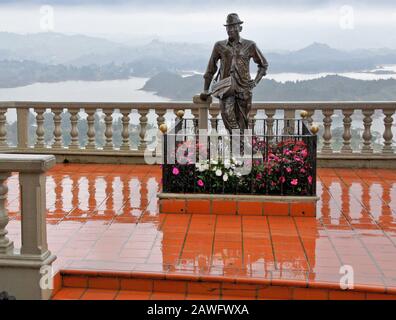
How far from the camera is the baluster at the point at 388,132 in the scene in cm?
1203

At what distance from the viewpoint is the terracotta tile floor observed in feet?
22.0

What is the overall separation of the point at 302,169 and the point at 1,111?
20.4 feet

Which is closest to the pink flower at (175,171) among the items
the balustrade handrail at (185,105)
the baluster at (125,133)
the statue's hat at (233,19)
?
the statue's hat at (233,19)

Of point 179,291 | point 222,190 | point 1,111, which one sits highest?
point 1,111

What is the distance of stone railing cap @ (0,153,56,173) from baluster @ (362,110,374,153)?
7.23 meters

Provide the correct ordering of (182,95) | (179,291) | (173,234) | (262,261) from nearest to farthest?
(179,291) < (262,261) < (173,234) < (182,95)

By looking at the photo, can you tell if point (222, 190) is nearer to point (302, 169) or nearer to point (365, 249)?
point (302, 169)

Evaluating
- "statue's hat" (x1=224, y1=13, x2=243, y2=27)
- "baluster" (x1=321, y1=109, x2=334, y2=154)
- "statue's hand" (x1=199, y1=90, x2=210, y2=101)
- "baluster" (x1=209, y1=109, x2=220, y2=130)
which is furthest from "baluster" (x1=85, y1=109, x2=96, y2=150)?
"statue's hat" (x1=224, y1=13, x2=243, y2=27)

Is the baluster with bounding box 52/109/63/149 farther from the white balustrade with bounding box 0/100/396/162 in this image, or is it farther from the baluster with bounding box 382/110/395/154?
the baluster with bounding box 382/110/395/154

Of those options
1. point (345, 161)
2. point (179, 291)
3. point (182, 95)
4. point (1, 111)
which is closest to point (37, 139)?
point (1, 111)

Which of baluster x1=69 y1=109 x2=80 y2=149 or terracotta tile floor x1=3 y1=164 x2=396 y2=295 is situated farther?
baluster x1=69 y1=109 x2=80 y2=149

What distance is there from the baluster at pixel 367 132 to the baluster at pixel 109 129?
14.5 ft

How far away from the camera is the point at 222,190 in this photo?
901cm

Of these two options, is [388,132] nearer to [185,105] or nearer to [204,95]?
[185,105]
